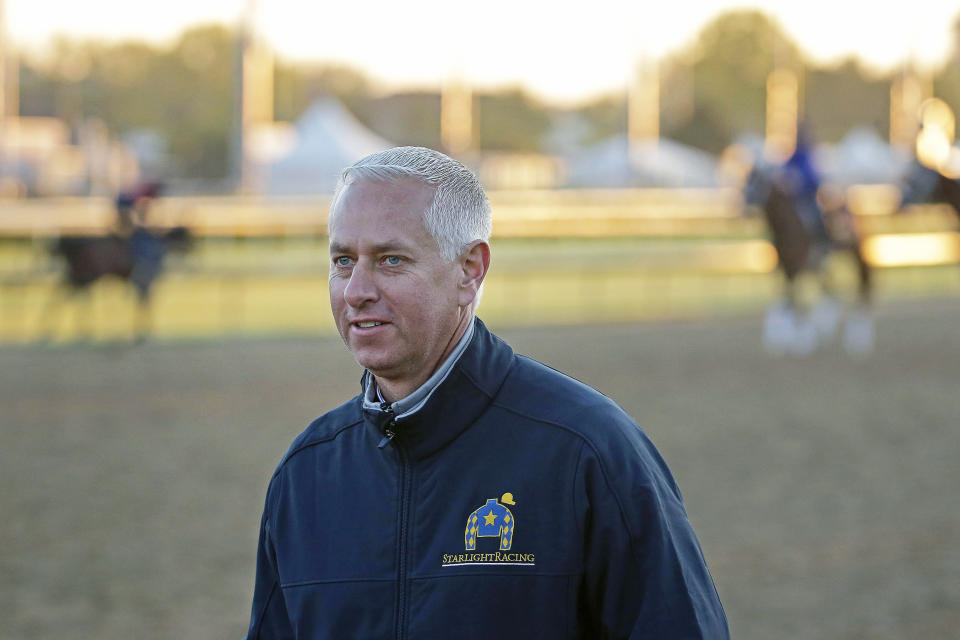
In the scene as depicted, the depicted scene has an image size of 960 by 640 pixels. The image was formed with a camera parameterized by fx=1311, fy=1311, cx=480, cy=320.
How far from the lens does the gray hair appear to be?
200 centimetres

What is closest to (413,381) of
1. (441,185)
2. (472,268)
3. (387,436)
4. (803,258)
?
(387,436)

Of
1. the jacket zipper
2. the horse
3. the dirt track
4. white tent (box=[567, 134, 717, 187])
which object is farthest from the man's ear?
white tent (box=[567, 134, 717, 187])

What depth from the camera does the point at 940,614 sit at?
17.7 feet

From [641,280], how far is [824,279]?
829 centimetres

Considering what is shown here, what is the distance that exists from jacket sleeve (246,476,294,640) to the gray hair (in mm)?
514

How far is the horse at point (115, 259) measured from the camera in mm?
15656

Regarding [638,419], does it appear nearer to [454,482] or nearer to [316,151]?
[454,482]

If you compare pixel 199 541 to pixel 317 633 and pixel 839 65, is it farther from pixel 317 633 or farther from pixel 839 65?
pixel 839 65

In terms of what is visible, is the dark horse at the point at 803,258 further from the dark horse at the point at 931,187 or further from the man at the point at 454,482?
the man at the point at 454,482

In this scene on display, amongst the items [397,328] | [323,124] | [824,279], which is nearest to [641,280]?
[824,279]

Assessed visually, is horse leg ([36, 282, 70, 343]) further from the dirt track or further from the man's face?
the man's face

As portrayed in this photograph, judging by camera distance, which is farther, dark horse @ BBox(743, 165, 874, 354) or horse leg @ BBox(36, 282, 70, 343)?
horse leg @ BBox(36, 282, 70, 343)

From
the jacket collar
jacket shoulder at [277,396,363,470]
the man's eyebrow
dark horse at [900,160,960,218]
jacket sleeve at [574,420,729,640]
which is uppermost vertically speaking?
dark horse at [900,160,960,218]

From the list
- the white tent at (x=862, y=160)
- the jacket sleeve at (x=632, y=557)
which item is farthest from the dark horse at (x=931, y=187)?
the white tent at (x=862, y=160)
